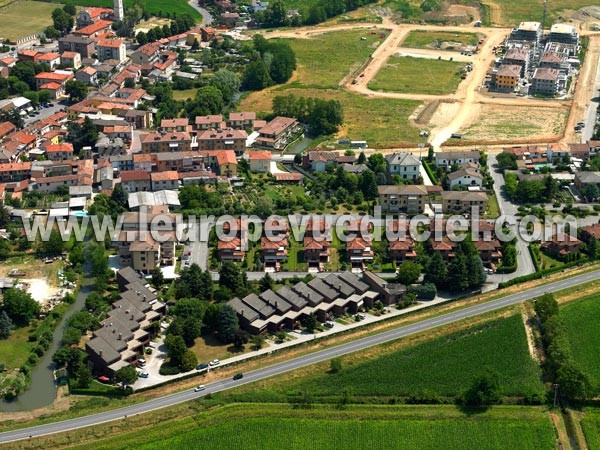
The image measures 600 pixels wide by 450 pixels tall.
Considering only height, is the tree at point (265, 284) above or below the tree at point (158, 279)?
above

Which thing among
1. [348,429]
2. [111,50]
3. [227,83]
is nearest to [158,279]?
[348,429]

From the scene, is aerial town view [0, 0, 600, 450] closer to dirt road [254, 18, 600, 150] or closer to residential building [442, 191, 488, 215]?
residential building [442, 191, 488, 215]

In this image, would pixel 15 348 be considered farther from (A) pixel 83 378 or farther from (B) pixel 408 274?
(B) pixel 408 274

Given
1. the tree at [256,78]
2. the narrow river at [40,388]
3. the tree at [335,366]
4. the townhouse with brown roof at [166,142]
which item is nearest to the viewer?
the narrow river at [40,388]

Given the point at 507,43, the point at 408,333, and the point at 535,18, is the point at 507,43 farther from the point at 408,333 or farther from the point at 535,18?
the point at 408,333

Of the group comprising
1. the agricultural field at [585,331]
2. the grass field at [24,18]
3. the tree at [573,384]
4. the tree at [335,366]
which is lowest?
the grass field at [24,18]

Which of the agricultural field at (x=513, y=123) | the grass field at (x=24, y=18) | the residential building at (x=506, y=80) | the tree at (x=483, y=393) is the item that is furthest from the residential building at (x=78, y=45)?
the tree at (x=483, y=393)

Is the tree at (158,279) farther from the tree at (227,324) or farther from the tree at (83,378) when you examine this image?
the tree at (83,378)
